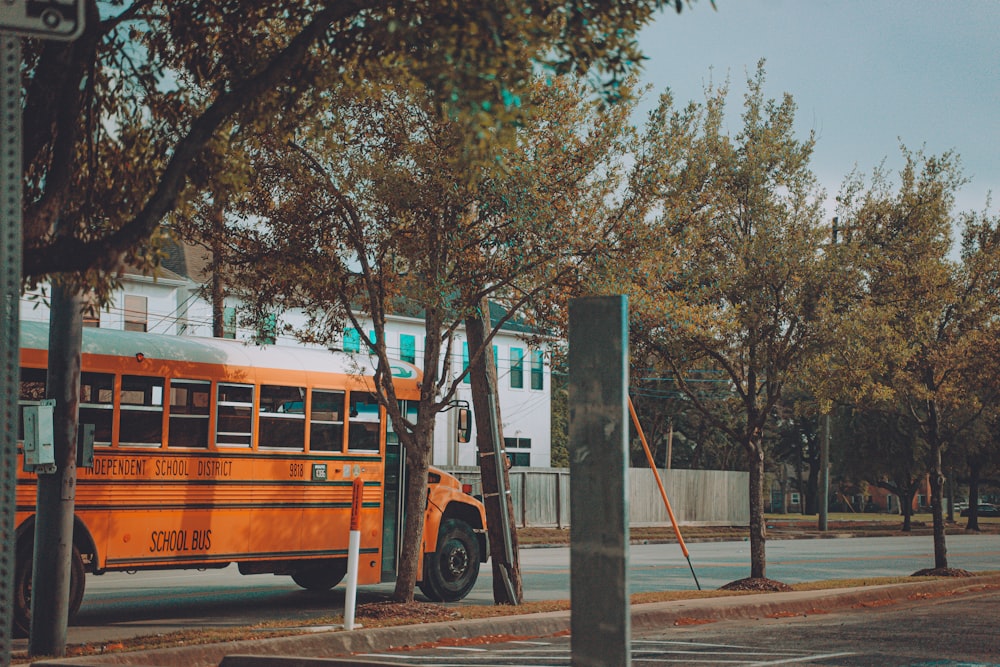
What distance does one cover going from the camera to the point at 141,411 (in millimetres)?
13352

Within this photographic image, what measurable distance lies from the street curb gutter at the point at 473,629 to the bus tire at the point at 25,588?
271 centimetres

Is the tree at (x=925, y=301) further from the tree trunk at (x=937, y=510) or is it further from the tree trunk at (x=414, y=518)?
the tree trunk at (x=414, y=518)

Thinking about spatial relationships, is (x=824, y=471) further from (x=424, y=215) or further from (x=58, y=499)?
Result: (x=58, y=499)

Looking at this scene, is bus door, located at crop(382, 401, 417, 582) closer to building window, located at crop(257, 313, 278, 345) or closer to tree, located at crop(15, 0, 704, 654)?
building window, located at crop(257, 313, 278, 345)

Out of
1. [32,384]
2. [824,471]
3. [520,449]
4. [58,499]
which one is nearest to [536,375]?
[520,449]

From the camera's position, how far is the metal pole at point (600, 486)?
4.36m

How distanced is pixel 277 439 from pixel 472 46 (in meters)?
9.86

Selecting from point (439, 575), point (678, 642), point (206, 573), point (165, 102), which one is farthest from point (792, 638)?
point (206, 573)

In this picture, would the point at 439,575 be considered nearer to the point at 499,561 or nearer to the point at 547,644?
the point at 499,561

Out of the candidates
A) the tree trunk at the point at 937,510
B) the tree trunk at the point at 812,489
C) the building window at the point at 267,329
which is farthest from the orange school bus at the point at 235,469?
the tree trunk at the point at 812,489

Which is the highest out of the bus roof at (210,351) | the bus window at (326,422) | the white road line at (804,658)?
the bus roof at (210,351)

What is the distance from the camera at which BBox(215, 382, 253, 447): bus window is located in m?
14.2

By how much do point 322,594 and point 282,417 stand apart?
3.53 metres

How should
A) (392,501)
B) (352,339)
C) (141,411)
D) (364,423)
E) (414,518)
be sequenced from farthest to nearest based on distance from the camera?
(352,339)
(392,501)
(364,423)
(414,518)
(141,411)
